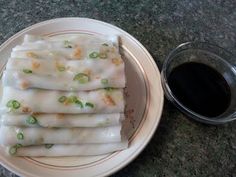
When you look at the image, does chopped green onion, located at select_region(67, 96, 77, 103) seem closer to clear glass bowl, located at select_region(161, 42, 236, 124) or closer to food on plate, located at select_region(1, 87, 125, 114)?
food on plate, located at select_region(1, 87, 125, 114)

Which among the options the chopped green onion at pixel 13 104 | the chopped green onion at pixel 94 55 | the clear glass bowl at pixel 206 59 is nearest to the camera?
the chopped green onion at pixel 13 104

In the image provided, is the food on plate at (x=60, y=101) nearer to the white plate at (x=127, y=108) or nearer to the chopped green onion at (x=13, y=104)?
the chopped green onion at (x=13, y=104)

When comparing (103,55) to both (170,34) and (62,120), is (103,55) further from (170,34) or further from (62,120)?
(170,34)

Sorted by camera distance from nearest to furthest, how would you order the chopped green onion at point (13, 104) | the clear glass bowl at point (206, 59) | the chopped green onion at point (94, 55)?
the chopped green onion at point (13, 104) → the chopped green onion at point (94, 55) → the clear glass bowl at point (206, 59)

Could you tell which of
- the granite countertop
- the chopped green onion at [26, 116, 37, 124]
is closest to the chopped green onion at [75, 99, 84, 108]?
the chopped green onion at [26, 116, 37, 124]

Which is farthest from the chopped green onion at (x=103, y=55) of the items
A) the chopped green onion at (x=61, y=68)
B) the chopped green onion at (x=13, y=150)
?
the chopped green onion at (x=13, y=150)

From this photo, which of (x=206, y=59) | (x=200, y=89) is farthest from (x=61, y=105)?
(x=206, y=59)
